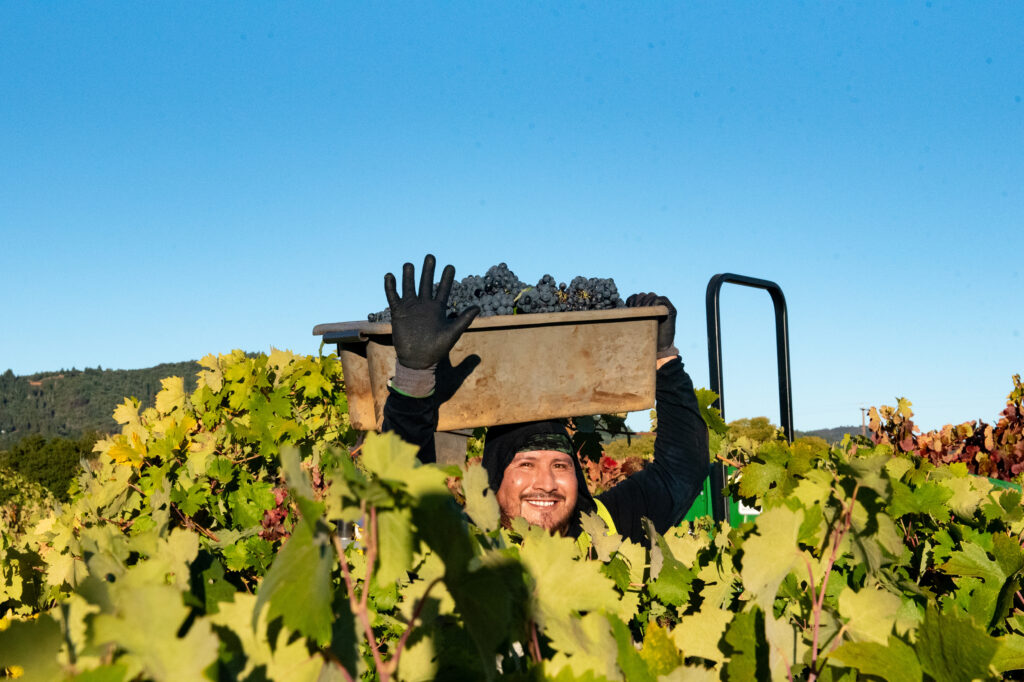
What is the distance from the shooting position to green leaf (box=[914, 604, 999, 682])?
0.87 m

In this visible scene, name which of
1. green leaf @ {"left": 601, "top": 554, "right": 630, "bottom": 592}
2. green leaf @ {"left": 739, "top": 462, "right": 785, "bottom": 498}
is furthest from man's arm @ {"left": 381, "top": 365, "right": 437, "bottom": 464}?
green leaf @ {"left": 601, "top": 554, "right": 630, "bottom": 592}

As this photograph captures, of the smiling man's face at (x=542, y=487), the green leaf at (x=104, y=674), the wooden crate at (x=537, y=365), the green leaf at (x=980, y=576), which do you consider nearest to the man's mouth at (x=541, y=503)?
the smiling man's face at (x=542, y=487)

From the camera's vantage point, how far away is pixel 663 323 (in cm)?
376

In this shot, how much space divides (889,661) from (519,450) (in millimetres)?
3056

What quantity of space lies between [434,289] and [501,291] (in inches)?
11.5

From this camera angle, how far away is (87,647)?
2.06ft

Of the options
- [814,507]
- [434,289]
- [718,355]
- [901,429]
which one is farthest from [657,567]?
[901,429]

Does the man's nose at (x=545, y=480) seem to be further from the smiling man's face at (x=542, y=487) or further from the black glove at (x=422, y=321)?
the black glove at (x=422, y=321)

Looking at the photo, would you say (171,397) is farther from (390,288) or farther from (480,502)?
(480,502)

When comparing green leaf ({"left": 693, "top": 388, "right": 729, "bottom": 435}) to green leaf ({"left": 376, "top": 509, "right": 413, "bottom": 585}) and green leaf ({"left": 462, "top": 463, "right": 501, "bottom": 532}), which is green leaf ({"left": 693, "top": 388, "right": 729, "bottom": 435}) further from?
green leaf ({"left": 376, "top": 509, "right": 413, "bottom": 585})

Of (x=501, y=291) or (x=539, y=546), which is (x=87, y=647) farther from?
(x=501, y=291)

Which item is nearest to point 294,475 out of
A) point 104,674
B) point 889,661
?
point 104,674

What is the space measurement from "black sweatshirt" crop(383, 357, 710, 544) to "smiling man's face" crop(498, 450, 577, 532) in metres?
0.34

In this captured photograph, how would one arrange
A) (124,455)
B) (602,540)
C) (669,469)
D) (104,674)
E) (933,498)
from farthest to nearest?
1. (669,469)
2. (124,455)
3. (933,498)
4. (602,540)
5. (104,674)
